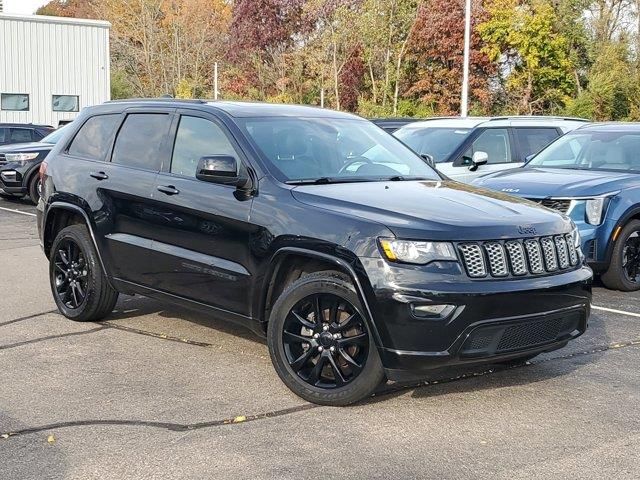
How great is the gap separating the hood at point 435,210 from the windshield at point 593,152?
4.13 m

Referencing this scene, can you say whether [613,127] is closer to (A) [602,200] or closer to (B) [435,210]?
(A) [602,200]

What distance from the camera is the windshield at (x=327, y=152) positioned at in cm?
567

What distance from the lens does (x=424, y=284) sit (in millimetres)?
4590

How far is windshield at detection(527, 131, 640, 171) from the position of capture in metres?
9.37

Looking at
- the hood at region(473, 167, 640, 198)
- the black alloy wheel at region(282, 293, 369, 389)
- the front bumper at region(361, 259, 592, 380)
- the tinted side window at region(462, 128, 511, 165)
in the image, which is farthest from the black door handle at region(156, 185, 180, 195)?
the tinted side window at region(462, 128, 511, 165)

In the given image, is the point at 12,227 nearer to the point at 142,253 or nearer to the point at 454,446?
the point at 142,253

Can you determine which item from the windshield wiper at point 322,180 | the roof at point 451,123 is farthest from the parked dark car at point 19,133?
the windshield wiper at point 322,180

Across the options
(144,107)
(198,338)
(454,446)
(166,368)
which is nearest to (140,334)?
(198,338)

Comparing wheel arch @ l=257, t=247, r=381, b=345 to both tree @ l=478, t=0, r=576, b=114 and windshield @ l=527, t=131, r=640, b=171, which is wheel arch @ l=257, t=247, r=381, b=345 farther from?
tree @ l=478, t=0, r=576, b=114

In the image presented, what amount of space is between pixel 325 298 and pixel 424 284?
658mm

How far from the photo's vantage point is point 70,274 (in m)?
7.04

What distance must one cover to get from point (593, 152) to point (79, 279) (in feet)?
19.0

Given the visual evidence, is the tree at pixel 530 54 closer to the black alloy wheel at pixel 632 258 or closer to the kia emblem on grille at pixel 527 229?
the black alloy wheel at pixel 632 258

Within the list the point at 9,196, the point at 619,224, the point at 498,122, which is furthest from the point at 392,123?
the point at 9,196
